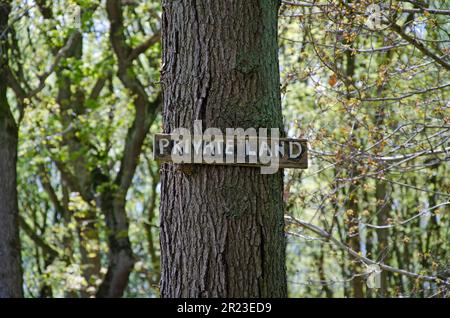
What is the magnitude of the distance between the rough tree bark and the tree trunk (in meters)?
6.89

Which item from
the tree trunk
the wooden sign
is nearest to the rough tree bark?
the wooden sign

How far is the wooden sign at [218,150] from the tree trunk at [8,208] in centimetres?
712

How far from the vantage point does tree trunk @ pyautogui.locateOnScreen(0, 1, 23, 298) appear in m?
10.0

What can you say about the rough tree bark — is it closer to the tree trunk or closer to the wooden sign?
the wooden sign

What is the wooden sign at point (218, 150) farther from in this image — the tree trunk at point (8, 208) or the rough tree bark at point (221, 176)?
the tree trunk at point (8, 208)

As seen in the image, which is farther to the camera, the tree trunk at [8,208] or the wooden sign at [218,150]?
the tree trunk at [8,208]

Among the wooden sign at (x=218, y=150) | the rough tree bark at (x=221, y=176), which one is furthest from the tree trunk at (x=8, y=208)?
the wooden sign at (x=218, y=150)

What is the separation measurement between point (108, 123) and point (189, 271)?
10040 millimetres

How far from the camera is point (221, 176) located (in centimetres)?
365

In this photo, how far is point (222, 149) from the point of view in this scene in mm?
3605

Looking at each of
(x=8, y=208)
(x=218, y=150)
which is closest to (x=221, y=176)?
(x=218, y=150)

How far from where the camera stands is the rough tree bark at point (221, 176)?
361 centimetres
